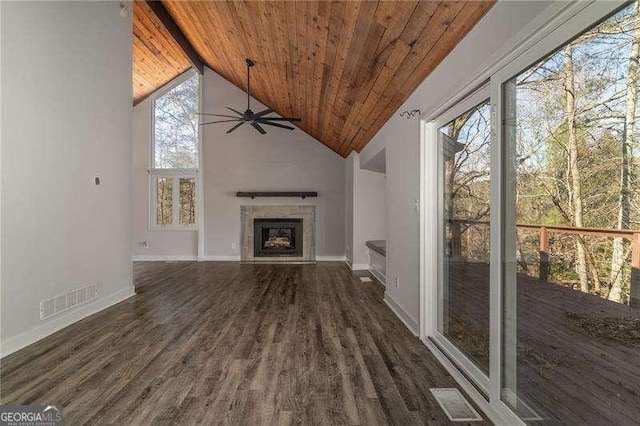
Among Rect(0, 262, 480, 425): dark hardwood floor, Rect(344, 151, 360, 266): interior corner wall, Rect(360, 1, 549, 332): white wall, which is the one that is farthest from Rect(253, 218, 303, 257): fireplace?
Rect(0, 262, 480, 425): dark hardwood floor

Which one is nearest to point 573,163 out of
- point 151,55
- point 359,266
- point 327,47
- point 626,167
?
point 626,167

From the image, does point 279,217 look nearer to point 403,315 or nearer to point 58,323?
point 403,315

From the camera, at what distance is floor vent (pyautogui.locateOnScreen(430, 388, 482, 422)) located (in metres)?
1.75

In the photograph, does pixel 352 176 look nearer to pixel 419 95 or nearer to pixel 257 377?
pixel 419 95

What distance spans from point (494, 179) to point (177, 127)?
306 inches

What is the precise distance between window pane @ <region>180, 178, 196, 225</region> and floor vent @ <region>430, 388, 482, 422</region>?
7022mm

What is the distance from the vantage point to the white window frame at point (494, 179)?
4.18ft

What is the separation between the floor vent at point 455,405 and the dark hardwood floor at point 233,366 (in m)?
0.05

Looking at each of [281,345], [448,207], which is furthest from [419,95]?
[281,345]

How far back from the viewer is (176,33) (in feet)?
20.1

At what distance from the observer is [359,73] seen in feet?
9.97

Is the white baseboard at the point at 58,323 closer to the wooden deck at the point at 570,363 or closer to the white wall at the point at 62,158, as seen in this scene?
the white wall at the point at 62,158

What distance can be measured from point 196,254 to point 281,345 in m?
5.66

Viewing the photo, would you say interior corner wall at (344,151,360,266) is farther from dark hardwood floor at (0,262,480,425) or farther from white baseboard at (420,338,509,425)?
white baseboard at (420,338,509,425)
